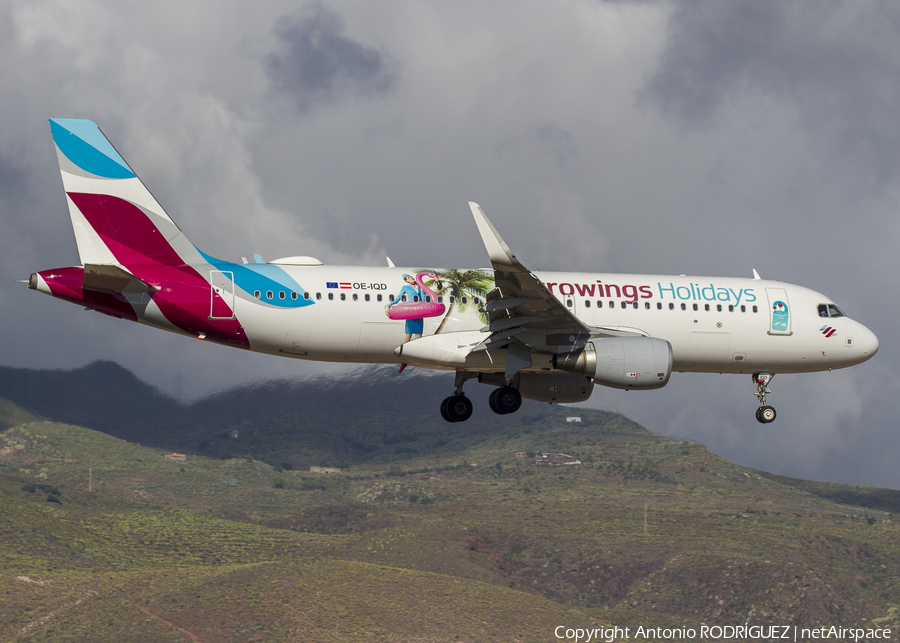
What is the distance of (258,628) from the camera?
102 meters

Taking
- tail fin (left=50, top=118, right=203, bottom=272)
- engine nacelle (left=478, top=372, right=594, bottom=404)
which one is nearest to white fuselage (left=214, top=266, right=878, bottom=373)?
engine nacelle (left=478, top=372, right=594, bottom=404)

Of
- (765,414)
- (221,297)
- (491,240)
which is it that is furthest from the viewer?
(765,414)

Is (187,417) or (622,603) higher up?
(187,417)

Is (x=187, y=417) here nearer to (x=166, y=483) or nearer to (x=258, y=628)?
(x=166, y=483)

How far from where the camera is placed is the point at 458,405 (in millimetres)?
37500

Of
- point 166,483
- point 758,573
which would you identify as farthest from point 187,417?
point 758,573

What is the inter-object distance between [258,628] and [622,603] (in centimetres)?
5800

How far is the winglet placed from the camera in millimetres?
30188

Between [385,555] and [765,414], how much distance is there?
341 feet

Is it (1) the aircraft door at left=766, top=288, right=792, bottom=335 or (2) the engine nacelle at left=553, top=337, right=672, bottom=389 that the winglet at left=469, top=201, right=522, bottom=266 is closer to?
(2) the engine nacelle at left=553, top=337, right=672, bottom=389

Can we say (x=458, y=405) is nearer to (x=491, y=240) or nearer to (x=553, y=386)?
(x=553, y=386)

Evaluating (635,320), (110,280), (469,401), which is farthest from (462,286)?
(110,280)

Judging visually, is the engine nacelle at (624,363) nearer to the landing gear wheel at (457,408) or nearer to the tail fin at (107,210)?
the landing gear wheel at (457,408)

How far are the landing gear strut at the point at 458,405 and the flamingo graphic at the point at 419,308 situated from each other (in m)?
3.44
